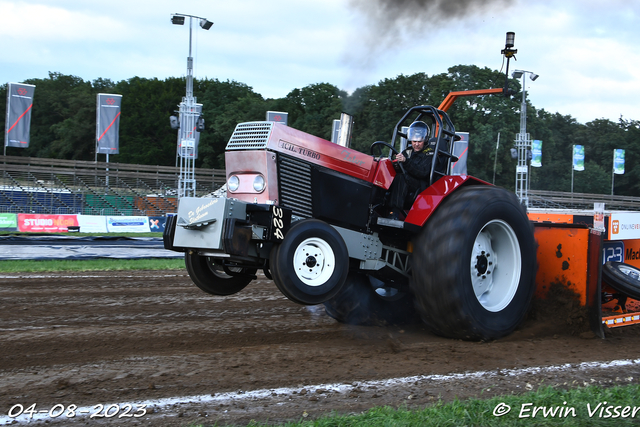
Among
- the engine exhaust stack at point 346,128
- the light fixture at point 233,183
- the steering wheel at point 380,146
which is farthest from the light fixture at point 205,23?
the light fixture at point 233,183

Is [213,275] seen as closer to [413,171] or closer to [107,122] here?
[413,171]

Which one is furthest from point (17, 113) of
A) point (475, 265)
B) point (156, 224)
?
point (475, 265)

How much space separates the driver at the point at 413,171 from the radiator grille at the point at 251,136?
1.30m

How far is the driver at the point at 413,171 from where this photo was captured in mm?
5461

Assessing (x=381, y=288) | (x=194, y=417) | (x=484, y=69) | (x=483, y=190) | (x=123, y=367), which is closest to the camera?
(x=194, y=417)

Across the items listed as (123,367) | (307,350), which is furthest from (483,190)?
(123,367)

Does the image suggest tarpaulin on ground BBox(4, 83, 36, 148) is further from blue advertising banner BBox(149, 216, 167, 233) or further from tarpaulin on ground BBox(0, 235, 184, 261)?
tarpaulin on ground BBox(0, 235, 184, 261)

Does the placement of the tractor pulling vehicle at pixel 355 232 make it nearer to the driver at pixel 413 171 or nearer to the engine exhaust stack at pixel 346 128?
the driver at pixel 413 171

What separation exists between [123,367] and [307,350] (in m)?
1.47

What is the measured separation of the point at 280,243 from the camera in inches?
185

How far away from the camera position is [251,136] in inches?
195

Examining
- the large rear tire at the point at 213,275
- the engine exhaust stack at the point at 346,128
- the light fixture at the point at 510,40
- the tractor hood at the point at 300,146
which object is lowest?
the large rear tire at the point at 213,275

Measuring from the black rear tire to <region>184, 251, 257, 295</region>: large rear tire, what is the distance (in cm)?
352

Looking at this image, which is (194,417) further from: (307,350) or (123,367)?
(307,350)
